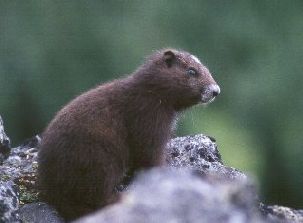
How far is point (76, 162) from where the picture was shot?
23.2ft

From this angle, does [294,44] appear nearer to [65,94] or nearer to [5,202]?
[65,94]

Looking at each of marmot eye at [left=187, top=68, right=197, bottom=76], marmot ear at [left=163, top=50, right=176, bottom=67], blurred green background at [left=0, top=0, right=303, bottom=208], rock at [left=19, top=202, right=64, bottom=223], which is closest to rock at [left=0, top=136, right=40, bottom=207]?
rock at [left=19, top=202, right=64, bottom=223]

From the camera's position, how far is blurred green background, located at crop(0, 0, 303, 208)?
16422 millimetres

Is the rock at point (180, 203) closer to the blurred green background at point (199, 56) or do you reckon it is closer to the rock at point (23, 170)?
the rock at point (23, 170)

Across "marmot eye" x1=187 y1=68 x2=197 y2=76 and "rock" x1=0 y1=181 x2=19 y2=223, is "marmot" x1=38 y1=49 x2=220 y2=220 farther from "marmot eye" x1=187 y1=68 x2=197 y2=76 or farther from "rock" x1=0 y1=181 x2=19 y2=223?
"rock" x1=0 y1=181 x2=19 y2=223

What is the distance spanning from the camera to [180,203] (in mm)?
4277

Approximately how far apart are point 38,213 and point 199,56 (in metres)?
10.0

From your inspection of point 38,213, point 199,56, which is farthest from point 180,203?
point 199,56

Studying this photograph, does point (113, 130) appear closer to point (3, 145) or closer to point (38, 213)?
point (38, 213)

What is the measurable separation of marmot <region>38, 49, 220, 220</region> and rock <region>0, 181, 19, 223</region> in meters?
0.67

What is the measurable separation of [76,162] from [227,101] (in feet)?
32.6

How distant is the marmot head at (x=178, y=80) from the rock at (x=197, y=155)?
51 centimetres

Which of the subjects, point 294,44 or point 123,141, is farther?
point 294,44

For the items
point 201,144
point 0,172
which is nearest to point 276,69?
point 201,144
